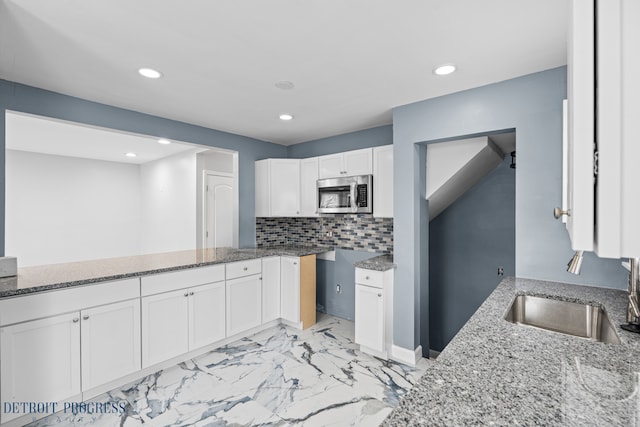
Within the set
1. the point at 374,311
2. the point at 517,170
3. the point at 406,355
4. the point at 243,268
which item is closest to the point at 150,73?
the point at 243,268

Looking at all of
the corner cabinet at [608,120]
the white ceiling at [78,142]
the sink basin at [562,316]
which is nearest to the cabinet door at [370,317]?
the sink basin at [562,316]

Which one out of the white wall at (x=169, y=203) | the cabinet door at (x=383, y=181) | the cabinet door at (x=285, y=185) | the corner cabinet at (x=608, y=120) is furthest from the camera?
the white wall at (x=169, y=203)

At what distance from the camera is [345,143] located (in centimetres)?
403

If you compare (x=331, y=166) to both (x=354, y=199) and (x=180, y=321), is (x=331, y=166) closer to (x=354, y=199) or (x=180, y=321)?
(x=354, y=199)

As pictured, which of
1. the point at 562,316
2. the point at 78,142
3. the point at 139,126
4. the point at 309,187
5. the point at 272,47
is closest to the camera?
the point at 562,316

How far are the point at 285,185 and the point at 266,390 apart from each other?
244 centimetres

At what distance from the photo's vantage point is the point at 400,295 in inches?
114

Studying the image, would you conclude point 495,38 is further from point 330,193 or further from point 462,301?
point 462,301

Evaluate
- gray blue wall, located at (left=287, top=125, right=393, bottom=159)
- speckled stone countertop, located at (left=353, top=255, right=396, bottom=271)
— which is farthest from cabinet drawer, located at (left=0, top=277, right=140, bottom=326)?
gray blue wall, located at (left=287, top=125, right=393, bottom=159)

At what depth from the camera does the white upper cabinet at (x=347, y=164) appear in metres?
3.33

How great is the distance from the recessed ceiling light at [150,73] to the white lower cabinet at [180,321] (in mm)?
1746

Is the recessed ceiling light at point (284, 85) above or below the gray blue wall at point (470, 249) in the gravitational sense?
above

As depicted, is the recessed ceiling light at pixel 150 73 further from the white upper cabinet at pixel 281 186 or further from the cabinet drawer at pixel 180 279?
the white upper cabinet at pixel 281 186

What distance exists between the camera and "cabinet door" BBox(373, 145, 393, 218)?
3.15 metres
